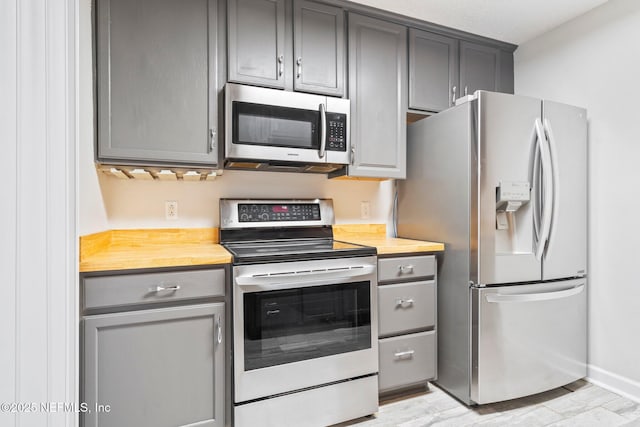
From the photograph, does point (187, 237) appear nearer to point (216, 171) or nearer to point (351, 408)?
point (216, 171)

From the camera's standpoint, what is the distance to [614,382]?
2.09m

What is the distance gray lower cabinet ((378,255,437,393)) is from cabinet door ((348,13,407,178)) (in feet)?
2.05

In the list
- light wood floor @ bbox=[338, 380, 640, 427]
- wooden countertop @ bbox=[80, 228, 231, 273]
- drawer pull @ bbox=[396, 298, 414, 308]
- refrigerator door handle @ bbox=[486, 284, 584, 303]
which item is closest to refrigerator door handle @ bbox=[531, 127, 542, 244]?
refrigerator door handle @ bbox=[486, 284, 584, 303]

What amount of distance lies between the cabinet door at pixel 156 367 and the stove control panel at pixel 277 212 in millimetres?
691

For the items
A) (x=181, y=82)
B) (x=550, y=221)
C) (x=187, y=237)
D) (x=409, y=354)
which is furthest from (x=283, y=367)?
(x=550, y=221)

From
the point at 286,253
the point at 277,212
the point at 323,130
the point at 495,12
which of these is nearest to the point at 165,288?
the point at 286,253

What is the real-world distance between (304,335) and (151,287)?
0.75 meters

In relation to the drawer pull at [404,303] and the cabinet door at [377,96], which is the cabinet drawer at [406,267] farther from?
the cabinet door at [377,96]

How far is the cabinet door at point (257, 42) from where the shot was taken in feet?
6.07

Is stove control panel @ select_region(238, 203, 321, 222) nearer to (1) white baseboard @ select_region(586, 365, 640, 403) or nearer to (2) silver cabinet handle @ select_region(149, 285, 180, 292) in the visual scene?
(2) silver cabinet handle @ select_region(149, 285, 180, 292)

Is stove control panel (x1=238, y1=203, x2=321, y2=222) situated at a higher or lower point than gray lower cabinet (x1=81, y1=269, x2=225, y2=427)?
higher

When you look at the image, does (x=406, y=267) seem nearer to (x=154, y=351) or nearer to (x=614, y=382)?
(x=154, y=351)

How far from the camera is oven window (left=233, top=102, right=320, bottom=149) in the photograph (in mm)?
1821

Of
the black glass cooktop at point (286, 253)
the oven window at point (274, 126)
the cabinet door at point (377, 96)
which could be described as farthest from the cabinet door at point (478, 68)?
the black glass cooktop at point (286, 253)
